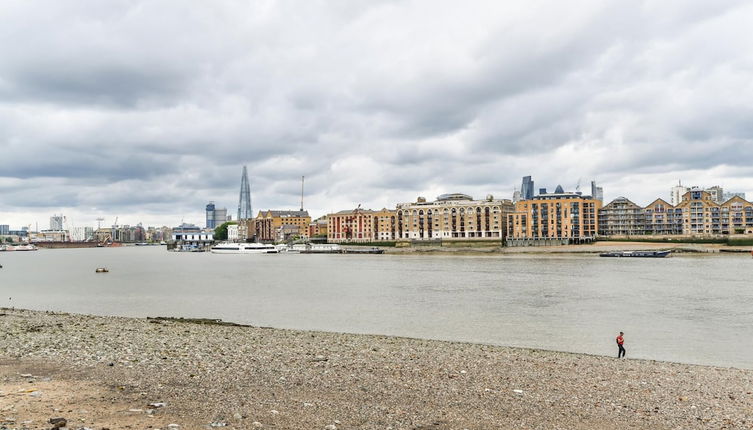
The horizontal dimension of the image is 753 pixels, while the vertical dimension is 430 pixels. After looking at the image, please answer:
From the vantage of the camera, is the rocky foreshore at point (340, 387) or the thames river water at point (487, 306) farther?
the thames river water at point (487, 306)

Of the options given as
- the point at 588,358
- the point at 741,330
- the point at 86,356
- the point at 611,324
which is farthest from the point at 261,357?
the point at 741,330

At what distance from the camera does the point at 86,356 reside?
1981 cm

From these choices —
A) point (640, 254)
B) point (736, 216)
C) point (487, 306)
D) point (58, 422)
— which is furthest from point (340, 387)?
point (736, 216)

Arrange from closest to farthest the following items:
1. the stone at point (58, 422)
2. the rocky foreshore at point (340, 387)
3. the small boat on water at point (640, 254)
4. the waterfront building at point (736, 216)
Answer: the stone at point (58, 422)
the rocky foreshore at point (340, 387)
the small boat on water at point (640, 254)
the waterfront building at point (736, 216)

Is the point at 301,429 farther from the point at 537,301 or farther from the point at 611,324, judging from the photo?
the point at 537,301

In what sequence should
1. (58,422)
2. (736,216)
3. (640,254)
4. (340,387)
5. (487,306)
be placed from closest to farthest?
1. (58,422)
2. (340,387)
3. (487,306)
4. (640,254)
5. (736,216)

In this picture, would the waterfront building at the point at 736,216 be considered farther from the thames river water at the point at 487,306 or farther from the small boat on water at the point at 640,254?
the thames river water at the point at 487,306

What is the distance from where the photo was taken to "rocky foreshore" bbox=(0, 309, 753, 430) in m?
13.1

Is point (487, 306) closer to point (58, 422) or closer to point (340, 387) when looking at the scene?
point (340, 387)

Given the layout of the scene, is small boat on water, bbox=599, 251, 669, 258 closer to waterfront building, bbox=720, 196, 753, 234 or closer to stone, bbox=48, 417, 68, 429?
waterfront building, bbox=720, 196, 753, 234

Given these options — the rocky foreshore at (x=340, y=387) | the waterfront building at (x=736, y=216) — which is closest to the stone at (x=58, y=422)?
the rocky foreshore at (x=340, y=387)

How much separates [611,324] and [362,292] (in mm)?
28487

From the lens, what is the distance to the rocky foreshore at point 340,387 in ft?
42.8

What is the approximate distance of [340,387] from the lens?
16.2 m
